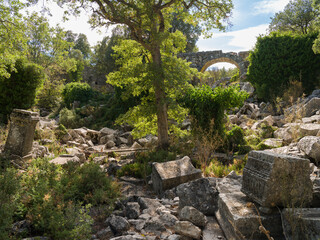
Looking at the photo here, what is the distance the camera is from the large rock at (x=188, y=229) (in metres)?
2.79

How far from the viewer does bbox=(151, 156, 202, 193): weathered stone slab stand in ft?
15.0

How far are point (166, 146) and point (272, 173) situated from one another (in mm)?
4984

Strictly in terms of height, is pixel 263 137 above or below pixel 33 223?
above

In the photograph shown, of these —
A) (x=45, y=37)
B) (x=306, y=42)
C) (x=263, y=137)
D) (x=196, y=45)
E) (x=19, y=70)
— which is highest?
(x=196, y=45)

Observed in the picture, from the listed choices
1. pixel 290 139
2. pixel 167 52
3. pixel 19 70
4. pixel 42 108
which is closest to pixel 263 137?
pixel 290 139

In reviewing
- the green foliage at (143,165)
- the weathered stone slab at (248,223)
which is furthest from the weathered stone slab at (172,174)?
the weathered stone slab at (248,223)

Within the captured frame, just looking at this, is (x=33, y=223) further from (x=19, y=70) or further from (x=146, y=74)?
(x=19, y=70)

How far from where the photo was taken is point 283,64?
478 inches

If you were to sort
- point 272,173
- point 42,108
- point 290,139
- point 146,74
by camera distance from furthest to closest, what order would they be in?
point 42,108
point 146,74
point 290,139
point 272,173

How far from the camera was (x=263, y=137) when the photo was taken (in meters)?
7.70

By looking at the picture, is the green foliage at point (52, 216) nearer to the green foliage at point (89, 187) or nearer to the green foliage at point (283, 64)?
the green foliage at point (89, 187)

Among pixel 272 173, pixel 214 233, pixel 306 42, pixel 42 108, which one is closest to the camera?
pixel 272 173

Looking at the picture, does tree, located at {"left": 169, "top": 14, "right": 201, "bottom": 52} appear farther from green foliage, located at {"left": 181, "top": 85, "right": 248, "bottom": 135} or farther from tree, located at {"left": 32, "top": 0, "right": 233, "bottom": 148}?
green foliage, located at {"left": 181, "top": 85, "right": 248, "bottom": 135}

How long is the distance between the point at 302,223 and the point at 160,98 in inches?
211
